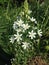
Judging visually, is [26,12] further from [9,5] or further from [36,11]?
[9,5]

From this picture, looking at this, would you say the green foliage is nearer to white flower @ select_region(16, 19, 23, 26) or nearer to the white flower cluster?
the white flower cluster

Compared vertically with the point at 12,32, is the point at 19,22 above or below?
above

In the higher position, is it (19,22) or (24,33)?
Result: (19,22)

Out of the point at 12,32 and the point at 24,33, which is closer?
the point at 24,33

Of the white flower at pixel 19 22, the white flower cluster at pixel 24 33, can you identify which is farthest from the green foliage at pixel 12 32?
the white flower at pixel 19 22

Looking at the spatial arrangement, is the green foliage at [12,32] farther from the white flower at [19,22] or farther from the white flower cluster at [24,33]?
the white flower at [19,22]

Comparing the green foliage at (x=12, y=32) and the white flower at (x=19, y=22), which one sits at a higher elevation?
the white flower at (x=19, y=22)

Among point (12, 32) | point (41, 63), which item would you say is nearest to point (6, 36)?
point (12, 32)

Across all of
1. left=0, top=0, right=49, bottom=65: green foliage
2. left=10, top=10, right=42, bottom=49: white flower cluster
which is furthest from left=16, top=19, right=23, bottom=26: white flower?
left=0, top=0, right=49, bottom=65: green foliage
